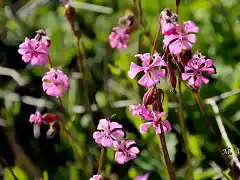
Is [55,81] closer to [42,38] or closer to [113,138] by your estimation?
[42,38]

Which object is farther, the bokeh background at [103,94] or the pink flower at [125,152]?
the bokeh background at [103,94]

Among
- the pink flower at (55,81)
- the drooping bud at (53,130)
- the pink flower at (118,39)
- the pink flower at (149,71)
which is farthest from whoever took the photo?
the pink flower at (118,39)

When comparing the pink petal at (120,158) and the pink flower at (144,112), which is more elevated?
the pink flower at (144,112)

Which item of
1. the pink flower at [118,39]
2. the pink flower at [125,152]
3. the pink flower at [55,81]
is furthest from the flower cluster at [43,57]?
the pink flower at [118,39]

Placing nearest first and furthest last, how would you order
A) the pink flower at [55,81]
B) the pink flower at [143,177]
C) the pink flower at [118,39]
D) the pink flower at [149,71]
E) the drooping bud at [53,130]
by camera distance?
1. the pink flower at [149,71]
2. the pink flower at [55,81]
3. the drooping bud at [53,130]
4. the pink flower at [143,177]
5. the pink flower at [118,39]

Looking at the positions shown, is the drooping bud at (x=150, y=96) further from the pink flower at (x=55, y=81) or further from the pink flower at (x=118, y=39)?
the pink flower at (x=118, y=39)

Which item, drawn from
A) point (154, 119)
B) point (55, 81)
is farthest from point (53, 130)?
point (154, 119)
